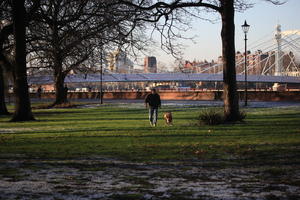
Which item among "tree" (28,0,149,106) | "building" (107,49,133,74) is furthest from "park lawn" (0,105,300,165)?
"building" (107,49,133,74)

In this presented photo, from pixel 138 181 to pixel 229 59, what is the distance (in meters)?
12.3

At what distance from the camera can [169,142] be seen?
1320 centimetres

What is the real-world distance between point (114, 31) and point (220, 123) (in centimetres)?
605

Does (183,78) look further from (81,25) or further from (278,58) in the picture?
(81,25)

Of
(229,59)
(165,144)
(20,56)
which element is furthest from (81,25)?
(165,144)

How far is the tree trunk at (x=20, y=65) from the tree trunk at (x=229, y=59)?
8170 millimetres

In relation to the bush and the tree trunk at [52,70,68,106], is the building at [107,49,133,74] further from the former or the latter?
the tree trunk at [52,70,68,106]

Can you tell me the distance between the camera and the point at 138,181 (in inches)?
308

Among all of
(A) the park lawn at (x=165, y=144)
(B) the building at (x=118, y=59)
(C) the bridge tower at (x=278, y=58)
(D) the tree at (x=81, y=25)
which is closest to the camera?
(A) the park lawn at (x=165, y=144)

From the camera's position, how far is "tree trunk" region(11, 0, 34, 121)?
2159 centimetres

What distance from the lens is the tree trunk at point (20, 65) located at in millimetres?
21594

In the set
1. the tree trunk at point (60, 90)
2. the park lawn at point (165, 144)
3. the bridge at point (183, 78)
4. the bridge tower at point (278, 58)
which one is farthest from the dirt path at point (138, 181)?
the bridge tower at point (278, 58)

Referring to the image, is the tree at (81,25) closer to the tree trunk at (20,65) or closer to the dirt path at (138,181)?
the tree trunk at (20,65)

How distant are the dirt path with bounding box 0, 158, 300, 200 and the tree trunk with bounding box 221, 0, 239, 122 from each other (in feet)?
32.8
